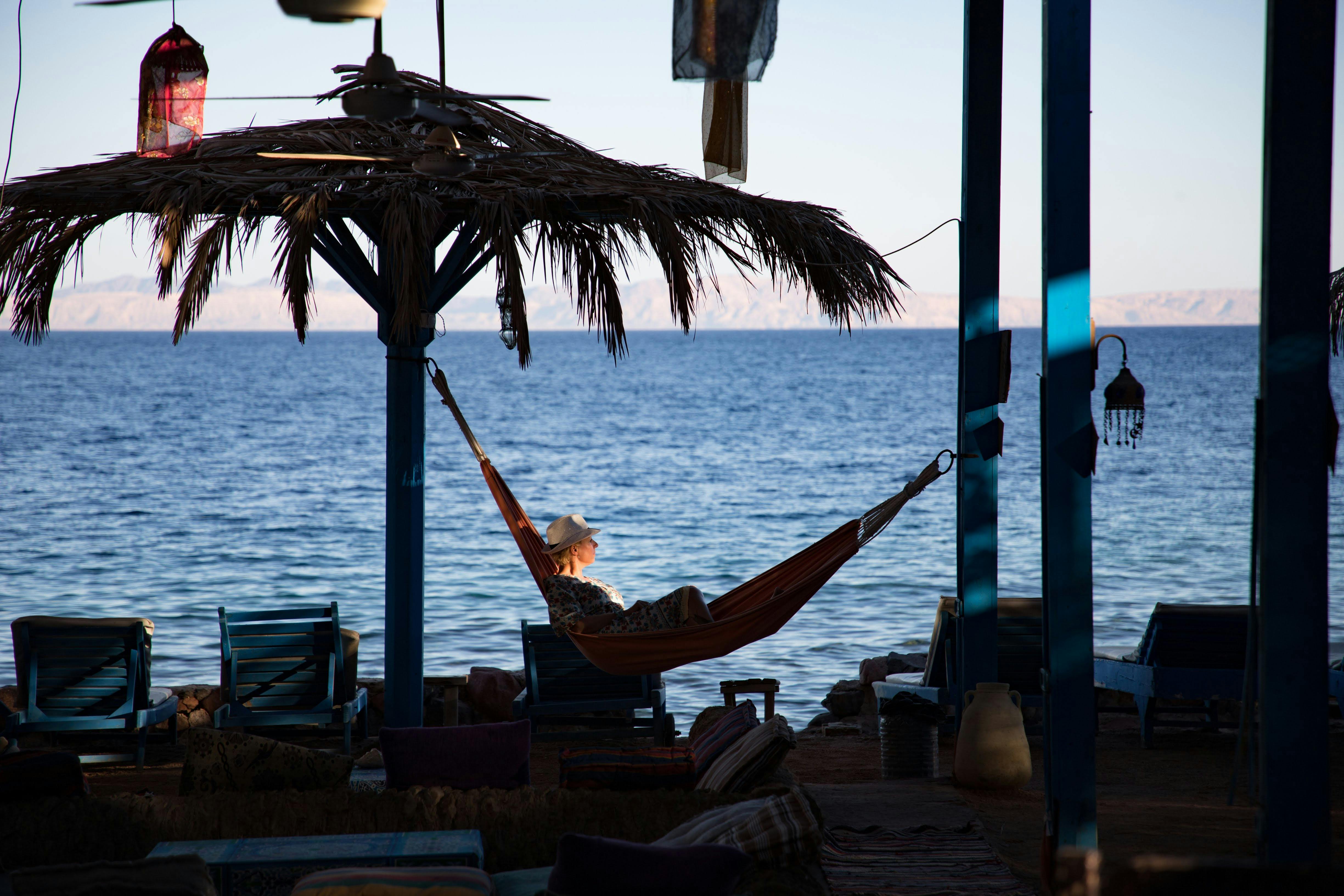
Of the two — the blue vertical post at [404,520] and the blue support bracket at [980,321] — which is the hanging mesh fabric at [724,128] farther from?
the blue vertical post at [404,520]

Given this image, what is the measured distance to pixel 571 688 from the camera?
182 inches

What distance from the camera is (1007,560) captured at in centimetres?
1366

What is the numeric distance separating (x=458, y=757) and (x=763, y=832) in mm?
876

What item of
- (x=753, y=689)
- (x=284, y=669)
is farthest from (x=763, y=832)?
(x=284, y=669)

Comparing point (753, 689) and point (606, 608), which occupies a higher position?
point (606, 608)

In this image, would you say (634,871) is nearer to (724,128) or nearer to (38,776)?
(38,776)

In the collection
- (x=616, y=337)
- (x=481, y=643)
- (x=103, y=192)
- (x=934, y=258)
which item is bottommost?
(x=481, y=643)

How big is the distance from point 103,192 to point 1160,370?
45.5 meters

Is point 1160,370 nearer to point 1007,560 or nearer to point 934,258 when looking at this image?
point 934,258

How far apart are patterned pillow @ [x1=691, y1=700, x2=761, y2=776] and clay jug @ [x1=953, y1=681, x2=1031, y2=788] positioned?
2.67 ft

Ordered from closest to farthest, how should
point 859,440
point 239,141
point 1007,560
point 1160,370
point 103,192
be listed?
point 103,192 → point 239,141 → point 1007,560 → point 859,440 → point 1160,370

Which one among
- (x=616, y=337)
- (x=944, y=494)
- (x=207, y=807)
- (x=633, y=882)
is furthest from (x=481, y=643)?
(x=944, y=494)

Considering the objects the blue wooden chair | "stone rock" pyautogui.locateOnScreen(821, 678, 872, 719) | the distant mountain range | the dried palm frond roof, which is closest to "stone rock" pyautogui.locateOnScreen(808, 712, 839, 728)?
"stone rock" pyautogui.locateOnScreen(821, 678, 872, 719)

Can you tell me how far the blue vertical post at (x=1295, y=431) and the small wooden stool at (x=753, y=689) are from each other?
209 centimetres
